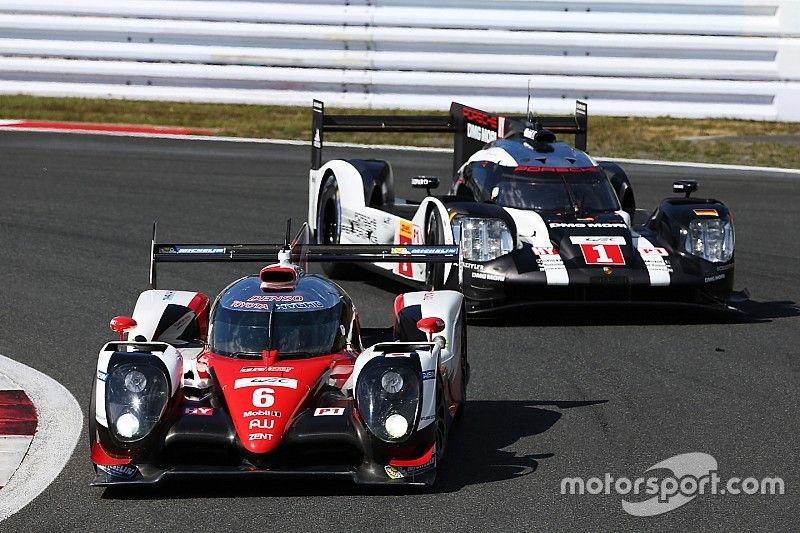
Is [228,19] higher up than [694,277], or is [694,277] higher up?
[228,19]

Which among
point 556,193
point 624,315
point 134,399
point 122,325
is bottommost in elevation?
point 624,315

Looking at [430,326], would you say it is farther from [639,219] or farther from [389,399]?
[639,219]

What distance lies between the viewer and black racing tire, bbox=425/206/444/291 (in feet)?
38.1

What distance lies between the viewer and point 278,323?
7.58 metres

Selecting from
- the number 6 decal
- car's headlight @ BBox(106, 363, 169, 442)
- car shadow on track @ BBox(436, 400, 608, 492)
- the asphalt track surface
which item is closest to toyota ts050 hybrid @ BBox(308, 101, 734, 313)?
the asphalt track surface

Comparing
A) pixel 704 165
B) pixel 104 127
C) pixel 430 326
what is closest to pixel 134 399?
pixel 430 326

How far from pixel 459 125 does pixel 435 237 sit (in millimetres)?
2854

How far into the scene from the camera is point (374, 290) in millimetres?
13000

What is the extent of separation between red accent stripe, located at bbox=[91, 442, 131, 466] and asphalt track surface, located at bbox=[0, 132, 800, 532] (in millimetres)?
156

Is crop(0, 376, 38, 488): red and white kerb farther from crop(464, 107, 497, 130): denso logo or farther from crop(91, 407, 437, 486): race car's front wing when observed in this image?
crop(464, 107, 497, 130): denso logo

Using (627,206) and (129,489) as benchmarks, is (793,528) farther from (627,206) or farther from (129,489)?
(627,206)

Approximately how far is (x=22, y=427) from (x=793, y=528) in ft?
13.3

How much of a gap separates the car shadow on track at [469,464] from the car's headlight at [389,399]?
287mm

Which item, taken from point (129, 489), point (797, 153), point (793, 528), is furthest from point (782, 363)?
point (797, 153)
